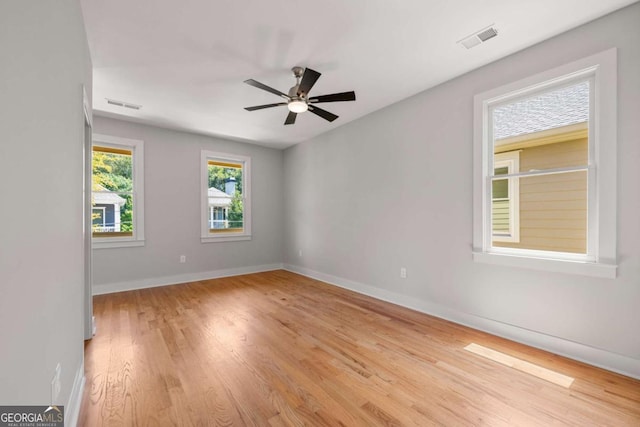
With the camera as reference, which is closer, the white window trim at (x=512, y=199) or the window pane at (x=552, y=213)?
the window pane at (x=552, y=213)

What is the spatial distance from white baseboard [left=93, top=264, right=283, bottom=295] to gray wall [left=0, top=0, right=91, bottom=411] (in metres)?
3.08

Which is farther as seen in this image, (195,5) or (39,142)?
(195,5)

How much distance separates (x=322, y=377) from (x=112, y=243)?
4.09m

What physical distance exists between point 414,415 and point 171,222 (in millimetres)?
4704

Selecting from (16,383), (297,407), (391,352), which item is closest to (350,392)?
(297,407)

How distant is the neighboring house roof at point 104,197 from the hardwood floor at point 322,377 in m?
1.86

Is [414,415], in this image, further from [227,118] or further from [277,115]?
[227,118]

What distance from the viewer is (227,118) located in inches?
169

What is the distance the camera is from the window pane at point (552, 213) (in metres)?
2.38

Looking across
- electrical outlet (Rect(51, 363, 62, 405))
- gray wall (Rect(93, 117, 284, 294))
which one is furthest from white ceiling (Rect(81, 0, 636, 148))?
electrical outlet (Rect(51, 363, 62, 405))

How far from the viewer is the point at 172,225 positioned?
4.88 m

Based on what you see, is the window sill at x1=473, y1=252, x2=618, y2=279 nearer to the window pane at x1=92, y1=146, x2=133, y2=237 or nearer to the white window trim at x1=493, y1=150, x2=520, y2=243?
the white window trim at x1=493, y1=150, x2=520, y2=243

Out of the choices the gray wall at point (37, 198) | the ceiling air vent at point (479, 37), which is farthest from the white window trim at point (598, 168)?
the gray wall at point (37, 198)

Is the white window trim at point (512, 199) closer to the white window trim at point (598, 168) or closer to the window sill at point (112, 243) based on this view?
the white window trim at point (598, 168)
